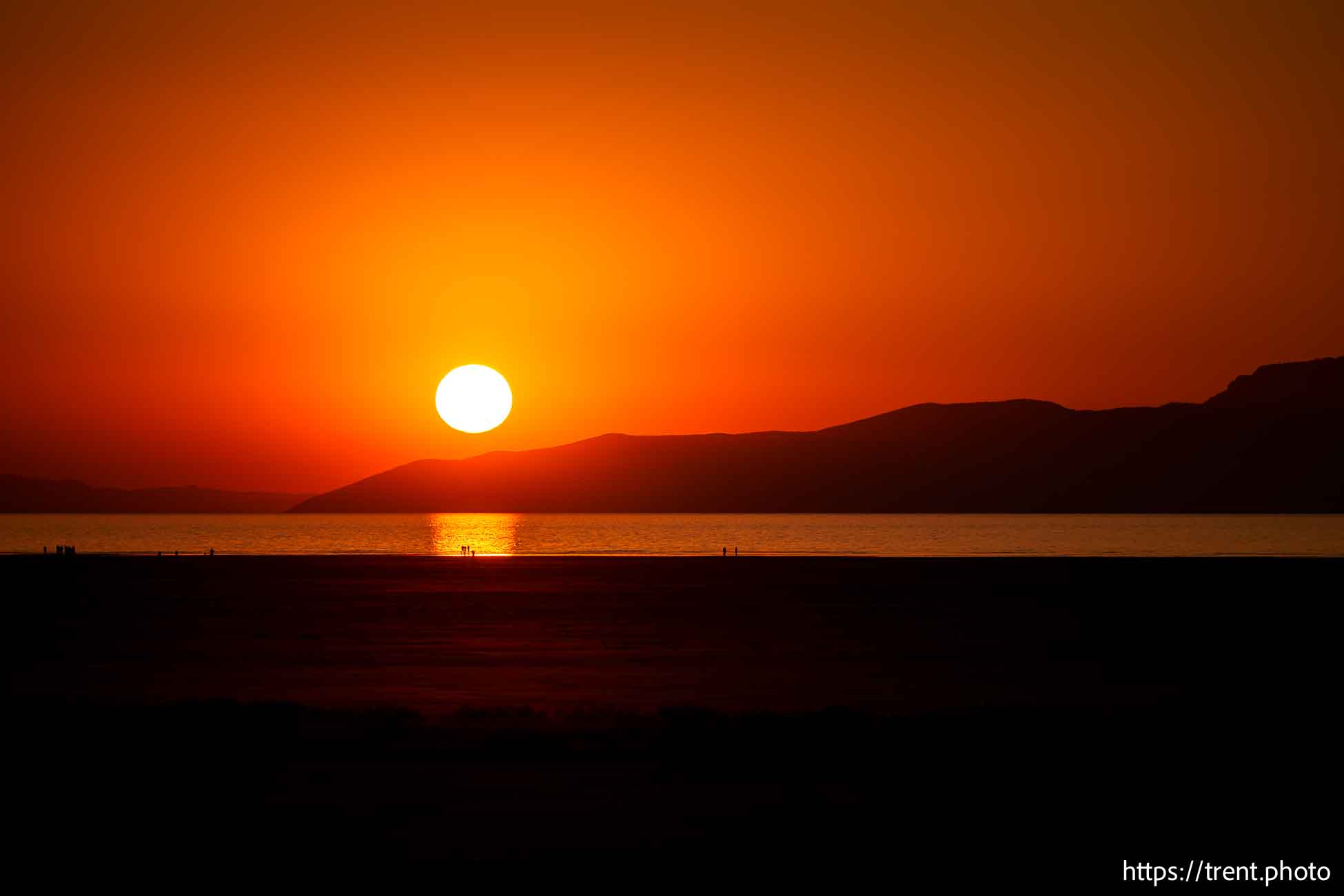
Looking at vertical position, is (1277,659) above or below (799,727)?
below

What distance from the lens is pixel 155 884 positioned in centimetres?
897

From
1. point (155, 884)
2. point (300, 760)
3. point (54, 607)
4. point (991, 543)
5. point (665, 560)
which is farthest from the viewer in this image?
point (991, 543)

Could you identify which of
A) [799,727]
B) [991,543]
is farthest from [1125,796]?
[991,543]

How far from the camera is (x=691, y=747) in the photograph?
45.6 feet

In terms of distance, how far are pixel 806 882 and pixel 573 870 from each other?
1.86 m

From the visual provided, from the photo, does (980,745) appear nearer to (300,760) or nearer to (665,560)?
(300,760)

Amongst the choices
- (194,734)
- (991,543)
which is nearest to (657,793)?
(194,734)

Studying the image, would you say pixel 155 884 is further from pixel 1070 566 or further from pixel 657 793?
pixel 1070 566

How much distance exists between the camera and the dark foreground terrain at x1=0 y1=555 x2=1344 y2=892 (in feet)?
33.6

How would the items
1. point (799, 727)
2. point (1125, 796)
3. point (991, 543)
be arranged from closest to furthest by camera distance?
1. point (1125, 796)
2. point (799, 727)
3. point (991, 543)

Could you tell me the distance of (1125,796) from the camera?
11.7m

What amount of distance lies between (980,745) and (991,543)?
5237 inches

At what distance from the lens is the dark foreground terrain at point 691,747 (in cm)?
1023

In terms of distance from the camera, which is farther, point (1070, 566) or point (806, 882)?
point (1070, 566)
